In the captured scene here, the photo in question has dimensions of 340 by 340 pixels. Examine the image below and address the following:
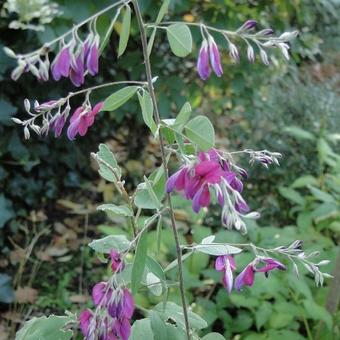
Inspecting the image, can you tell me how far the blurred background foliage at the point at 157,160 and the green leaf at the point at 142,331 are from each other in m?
0.99

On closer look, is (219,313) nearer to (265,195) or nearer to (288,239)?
(288,239)

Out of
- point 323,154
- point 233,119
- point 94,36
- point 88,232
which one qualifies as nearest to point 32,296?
point 88,232

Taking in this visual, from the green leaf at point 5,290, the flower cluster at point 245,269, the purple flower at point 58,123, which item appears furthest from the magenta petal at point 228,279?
the green leaf at point 5,290

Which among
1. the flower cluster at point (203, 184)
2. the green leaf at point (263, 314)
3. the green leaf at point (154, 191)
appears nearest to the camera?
the flower cluster at point (203, 184)

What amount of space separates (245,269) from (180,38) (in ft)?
1.31

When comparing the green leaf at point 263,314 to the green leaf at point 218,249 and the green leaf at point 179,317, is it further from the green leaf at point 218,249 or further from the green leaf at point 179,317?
the green leaf at point 218,249

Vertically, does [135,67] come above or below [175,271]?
above

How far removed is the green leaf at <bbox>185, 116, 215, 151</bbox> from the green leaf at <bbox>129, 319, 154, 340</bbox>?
0.44 meters

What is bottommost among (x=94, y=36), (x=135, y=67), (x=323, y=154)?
(x=323, y=154)

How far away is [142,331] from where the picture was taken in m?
1.22

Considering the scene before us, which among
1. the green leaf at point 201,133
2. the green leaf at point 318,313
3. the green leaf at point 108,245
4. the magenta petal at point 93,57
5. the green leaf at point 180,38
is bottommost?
the green leaf at point 318,313

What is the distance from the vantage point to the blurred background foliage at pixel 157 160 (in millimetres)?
2523

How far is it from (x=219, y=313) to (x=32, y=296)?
90 cm

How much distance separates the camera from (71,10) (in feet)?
8.52
